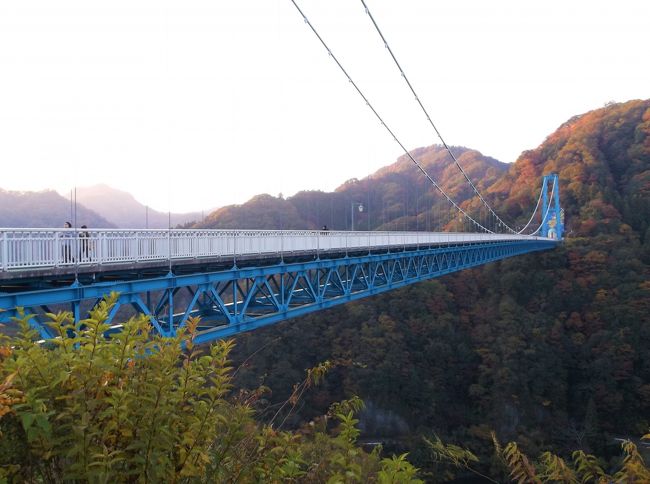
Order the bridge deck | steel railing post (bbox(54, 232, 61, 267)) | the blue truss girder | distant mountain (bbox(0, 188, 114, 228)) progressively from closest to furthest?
the bridge deck → the blue truss girder → steel railing post (bbox(54, 232, 61, 267)) → distant mountain (bbox(0, 188, 114, 228))

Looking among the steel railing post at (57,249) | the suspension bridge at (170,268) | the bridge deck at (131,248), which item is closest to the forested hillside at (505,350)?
the suspension bridge at (170,268)

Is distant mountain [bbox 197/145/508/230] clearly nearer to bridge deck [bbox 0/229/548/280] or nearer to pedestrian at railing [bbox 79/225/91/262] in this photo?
bridge deck [bbox 0/229/548/280]

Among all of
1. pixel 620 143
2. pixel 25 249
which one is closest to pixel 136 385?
pixel 25 249

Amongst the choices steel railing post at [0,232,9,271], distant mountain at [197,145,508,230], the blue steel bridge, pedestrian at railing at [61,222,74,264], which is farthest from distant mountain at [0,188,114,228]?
steel railing post at [0,232,9,271]

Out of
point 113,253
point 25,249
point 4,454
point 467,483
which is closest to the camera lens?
point 4,454

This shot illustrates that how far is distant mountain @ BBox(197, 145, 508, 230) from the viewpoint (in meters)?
57.1

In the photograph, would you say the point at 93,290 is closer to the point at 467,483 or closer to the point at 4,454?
the point at 4,454

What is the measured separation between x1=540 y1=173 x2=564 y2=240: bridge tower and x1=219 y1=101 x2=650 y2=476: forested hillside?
115 inches

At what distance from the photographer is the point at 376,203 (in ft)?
274

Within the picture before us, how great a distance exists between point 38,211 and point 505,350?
165 feet

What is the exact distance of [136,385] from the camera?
2.53 metres

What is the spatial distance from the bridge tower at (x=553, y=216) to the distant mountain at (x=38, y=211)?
161ft

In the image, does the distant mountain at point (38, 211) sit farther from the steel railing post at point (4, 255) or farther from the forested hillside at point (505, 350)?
the steel railing post at point (4, 255)

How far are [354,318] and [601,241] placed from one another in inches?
1037
